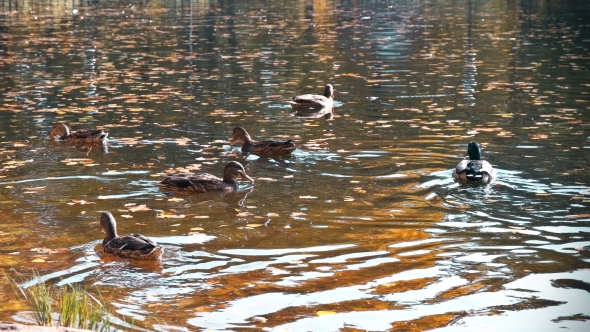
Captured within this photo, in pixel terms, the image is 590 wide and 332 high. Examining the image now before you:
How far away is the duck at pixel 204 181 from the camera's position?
1314 cm

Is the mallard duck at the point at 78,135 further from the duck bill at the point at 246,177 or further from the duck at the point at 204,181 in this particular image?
the duck bill at the point at 246,177

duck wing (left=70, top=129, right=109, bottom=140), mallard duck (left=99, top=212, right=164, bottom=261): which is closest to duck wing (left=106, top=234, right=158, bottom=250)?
mallard duck (left=99, top=212, right=164, bottom=261)

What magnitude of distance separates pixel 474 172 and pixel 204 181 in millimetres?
3681

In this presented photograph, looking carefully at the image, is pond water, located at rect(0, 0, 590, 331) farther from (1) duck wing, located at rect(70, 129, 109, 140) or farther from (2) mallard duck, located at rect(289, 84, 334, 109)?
(2) mallard duck, located at rect(289, 84, 334, 109)

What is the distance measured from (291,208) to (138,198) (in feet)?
7.11

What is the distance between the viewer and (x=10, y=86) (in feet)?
77.7

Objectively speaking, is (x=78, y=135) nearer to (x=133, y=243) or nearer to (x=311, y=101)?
(x=311, y=101)

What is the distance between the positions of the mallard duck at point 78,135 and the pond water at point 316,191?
0.27 m

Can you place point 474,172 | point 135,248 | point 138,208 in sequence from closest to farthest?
point 135,248 < point 138,208 < point 474,172

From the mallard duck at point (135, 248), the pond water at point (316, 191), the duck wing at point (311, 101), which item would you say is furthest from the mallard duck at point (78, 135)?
the mallard duck at point (135, 248)

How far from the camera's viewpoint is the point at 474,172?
42.5 feet

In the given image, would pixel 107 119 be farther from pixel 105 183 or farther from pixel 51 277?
pixel 51 277

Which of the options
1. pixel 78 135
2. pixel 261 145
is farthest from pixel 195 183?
pixel 78 135

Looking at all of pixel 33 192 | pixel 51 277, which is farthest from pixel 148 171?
pixel 51 277
